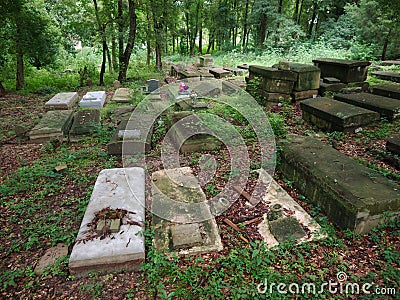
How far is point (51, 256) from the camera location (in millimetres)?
2764

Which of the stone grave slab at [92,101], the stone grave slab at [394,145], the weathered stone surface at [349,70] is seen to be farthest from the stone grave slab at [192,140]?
the weathered stone surface at [349,70]

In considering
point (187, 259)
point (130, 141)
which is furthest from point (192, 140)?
point (187, 259)

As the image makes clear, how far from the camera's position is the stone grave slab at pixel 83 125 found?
19.0 ft

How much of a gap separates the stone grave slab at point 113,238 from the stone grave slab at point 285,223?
4.64ft

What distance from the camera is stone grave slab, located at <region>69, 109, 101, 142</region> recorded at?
5.78 metres

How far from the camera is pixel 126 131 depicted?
16.8 feet

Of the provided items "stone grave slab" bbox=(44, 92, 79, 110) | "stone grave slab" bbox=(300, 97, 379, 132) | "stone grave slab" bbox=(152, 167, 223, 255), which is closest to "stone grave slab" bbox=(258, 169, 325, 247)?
"stone grave slab" bbox=(152, 167, 223, 255)

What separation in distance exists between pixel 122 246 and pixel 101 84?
10.1 meters

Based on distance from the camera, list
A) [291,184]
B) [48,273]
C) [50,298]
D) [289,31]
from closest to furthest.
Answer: [50,298] → [48,273] → [291,184] → [289,31]

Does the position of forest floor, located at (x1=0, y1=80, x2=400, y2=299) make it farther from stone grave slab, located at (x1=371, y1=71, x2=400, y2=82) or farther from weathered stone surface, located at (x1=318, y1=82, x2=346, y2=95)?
stone grave slab, located at (x1=371, y1=71, x2=400, y2=82)

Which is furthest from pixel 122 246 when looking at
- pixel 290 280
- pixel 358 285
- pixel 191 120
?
pixel 191 120

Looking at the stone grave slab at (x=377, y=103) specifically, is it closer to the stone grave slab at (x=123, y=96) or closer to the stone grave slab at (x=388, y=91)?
the stone grave slab at (x=388, y=91)

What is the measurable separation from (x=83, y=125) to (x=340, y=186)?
528 cm

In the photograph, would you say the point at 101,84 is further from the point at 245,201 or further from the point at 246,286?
the point at 246,286
